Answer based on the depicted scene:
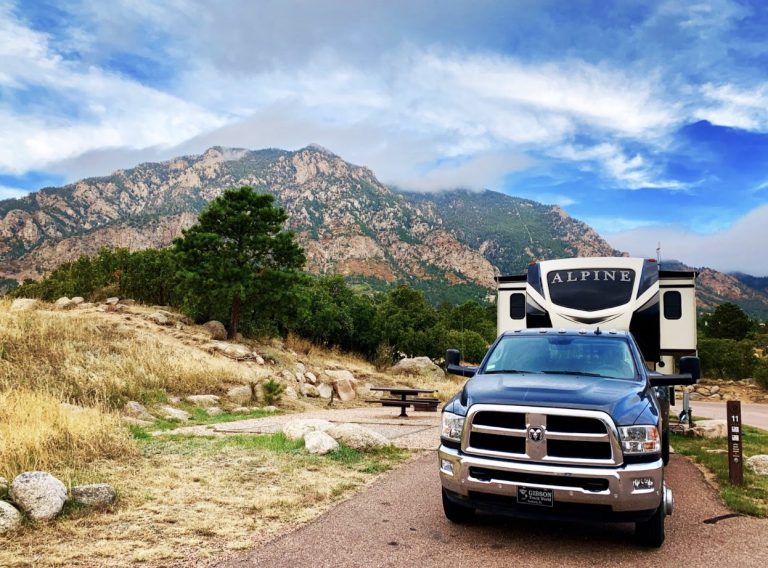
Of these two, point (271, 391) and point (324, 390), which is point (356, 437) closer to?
point (271, 391)

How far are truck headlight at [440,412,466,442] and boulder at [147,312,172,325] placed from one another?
803 inches

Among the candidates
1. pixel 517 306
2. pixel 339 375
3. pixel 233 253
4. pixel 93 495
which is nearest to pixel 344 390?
pixel 339 375

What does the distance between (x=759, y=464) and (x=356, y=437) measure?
632 centimetres

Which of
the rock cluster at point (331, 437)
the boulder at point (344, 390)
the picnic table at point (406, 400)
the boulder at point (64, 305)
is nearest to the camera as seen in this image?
the rock cluster at point (331, 437)

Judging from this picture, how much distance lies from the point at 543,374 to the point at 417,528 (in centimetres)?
200

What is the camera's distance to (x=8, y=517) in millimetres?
4980

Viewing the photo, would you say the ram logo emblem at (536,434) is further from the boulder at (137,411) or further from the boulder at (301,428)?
the boulder at (137,411)

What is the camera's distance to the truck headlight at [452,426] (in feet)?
17.1

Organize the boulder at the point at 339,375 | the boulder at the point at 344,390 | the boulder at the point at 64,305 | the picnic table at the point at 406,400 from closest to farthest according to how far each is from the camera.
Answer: the picnic table at the point at 406,400, the boulder at the point at 344,390, the boulder at the point at 339,375, the boulder at the point at 64,305

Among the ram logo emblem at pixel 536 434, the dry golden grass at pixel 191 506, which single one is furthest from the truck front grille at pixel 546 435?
the dry golden grass at pixel 191 506

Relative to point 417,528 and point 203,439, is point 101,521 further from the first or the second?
point 203,439

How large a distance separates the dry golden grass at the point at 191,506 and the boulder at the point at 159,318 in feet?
50.2

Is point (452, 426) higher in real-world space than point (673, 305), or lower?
lower

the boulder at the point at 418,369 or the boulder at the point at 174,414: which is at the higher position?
the boulder at the point at 174,414
